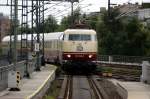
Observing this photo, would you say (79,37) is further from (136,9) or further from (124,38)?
(124,38)

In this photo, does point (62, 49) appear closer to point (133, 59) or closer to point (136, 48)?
point (133, 59)

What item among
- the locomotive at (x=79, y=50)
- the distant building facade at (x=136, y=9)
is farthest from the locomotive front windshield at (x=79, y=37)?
the distant building facade at (x=136, y=9)

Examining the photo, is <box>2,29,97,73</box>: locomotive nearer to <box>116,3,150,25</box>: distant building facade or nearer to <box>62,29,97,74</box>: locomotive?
<box>62,29,97,74</box>: locomotive

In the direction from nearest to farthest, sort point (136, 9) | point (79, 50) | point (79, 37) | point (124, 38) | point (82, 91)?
point (82, 91)
point (79, 50)
point (79, 37)
point (136, 9)
point (124, 38)

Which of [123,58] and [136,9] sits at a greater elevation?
[136,9]

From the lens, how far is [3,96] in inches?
884

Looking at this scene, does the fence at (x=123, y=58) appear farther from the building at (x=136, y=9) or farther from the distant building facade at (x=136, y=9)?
the distant building facade at (x=136, y=9)

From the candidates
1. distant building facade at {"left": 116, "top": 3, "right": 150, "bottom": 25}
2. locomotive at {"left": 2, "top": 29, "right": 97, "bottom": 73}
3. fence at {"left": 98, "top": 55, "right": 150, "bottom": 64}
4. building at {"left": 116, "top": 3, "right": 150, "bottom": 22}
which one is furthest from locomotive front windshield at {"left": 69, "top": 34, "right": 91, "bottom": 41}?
distant building facade at {"left": 116, "top": 3, "right": 150, "bottom": 25}

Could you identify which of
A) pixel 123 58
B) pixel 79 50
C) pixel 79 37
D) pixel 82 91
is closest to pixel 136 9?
pixel 123 58

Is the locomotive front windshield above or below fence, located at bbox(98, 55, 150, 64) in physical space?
above

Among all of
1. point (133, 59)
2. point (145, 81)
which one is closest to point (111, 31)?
point (133, 59)

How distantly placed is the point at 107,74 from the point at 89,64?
5.64 feet

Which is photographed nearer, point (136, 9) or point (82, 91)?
point (82, 91)

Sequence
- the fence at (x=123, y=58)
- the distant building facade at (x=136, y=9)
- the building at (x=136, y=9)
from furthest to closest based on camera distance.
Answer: the distant building facade at (x=136, y=9) → the building at (x=136, y=9) → the fence at (x=123, y=58)
